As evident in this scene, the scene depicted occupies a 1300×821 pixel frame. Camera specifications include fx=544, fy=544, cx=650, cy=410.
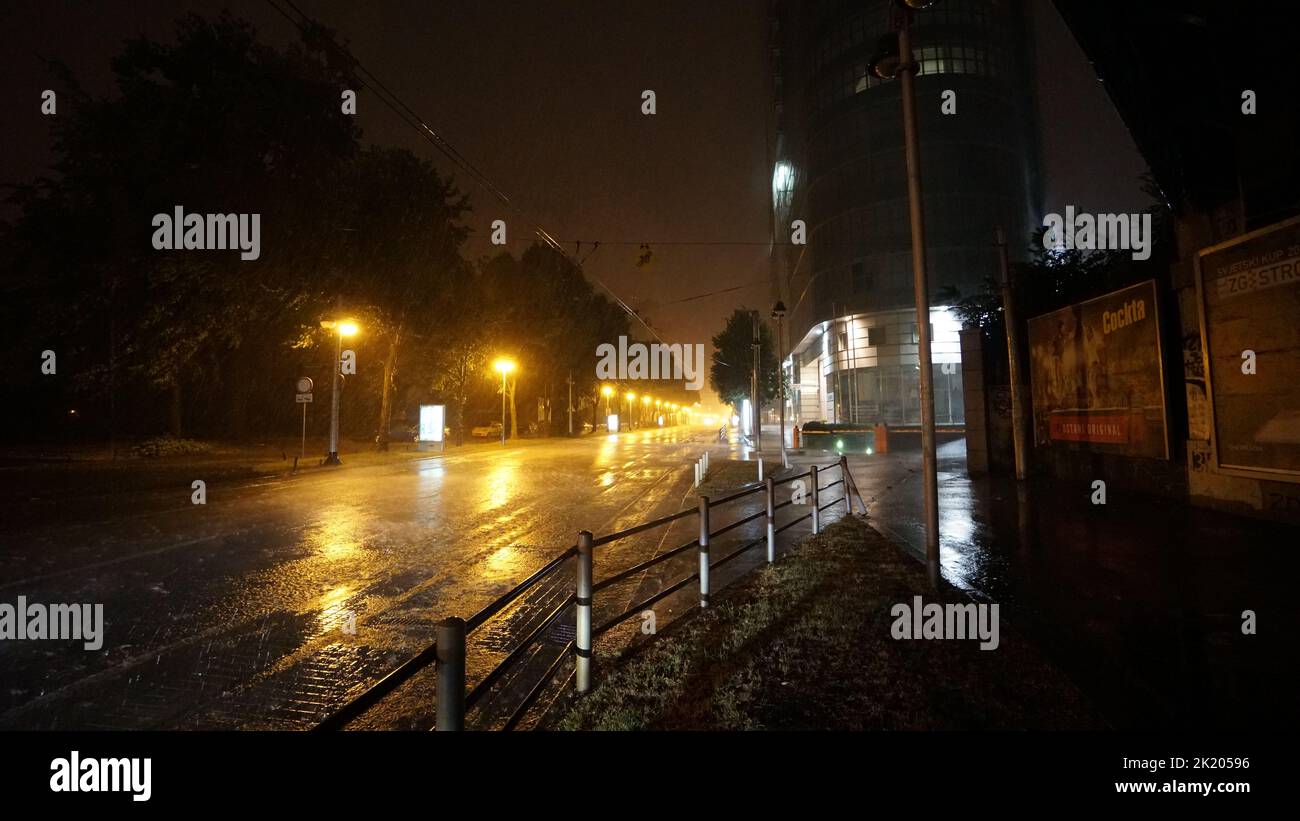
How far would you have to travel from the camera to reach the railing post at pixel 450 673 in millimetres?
2111

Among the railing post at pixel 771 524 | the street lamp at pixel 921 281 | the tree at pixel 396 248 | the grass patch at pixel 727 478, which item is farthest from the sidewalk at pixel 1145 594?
the tree at pixel 396 248

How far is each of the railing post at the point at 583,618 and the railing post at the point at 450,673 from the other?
1.48 m

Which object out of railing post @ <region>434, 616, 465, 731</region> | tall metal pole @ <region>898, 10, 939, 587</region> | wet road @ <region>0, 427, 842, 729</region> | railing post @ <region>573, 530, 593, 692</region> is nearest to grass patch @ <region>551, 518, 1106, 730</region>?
railing post @ <region>573, 530, 593, 692</region>

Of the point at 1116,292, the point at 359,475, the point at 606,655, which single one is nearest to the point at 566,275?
the point at 359,475

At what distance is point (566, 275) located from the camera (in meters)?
50.8

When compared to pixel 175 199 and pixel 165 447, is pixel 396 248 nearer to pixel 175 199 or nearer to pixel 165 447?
pixel 175 199

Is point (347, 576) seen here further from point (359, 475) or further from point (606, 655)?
point (359, 475)

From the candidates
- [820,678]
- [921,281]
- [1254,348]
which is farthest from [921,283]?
[1254,348]

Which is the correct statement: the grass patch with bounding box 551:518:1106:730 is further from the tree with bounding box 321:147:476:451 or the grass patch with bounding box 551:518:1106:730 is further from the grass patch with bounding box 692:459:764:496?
the tree with bounding box 321:147:476:451

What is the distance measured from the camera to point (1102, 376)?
11086 mm

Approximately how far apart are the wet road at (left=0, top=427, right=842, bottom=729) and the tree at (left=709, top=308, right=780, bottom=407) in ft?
143

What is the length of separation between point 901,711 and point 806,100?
6198 cm

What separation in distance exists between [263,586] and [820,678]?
20.5 ft
